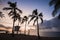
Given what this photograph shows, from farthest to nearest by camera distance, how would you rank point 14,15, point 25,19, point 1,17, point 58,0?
point 25,19, point 1,17, point 14,15, point 58,0

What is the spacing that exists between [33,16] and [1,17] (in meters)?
9.13

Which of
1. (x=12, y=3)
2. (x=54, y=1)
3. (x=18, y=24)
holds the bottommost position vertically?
(x=18, y=24)

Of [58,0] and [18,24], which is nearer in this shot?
[58,0]

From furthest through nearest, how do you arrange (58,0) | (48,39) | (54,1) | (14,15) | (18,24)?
(18,24) → (14,15) → (48,39) → (54,1) → (58,0)

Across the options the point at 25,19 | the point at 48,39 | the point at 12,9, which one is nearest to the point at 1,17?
the point at 12,9

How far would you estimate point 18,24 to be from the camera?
140ft

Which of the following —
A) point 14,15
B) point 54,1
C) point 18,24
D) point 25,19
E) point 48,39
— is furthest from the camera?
point 25,19

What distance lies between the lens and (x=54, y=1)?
15500mm

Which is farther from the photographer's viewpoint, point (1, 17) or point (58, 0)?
point (1, 17)

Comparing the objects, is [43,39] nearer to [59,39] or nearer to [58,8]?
[59,39]

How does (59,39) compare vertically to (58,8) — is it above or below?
below

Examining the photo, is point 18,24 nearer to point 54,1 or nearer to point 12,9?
point 12,9

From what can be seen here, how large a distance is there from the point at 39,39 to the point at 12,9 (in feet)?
33.5

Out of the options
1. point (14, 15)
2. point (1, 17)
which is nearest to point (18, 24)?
point (1, 17)
